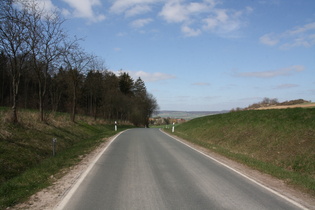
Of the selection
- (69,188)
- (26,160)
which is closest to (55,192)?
(69,188)

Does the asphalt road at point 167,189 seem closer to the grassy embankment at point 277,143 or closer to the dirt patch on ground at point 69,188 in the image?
the dirt patch on ground at point 69,188

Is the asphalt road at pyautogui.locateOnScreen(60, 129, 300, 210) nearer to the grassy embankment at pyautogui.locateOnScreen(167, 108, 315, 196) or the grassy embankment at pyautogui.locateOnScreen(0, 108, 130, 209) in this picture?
the grassy embankment at pyautogui.locateOnScreen(0, 108, 130, 209)

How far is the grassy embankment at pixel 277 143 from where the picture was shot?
34.5ft

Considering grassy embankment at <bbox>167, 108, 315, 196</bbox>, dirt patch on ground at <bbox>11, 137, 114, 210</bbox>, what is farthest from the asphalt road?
grassy embankment at <bbox>167, 108, 315, 196</bbox>

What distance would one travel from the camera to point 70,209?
5.16 meters

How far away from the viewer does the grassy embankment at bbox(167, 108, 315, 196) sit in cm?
1052

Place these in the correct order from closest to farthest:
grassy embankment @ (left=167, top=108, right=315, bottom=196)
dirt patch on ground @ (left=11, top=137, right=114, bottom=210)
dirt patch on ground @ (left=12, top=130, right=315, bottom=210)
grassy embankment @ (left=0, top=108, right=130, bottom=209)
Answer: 1. dirt patch on ground @ (left=11, top=137, right=114, bottom=210)
2. dirt patch on ground @ (left=12, top=130, right=315, bottom=210)
3. grassy embankment @ (left=0, top=108, right=130, bottom=209)
4. grassy embankment @ (left=167, top=108, right=315, bottom=196)

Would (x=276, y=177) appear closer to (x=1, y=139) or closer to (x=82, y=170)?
(x=82, y=170)

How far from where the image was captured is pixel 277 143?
14.9m

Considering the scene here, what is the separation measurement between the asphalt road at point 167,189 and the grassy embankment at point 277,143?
1.87 metres

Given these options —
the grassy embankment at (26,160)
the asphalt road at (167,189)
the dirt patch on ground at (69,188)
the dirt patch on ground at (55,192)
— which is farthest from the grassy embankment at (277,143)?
the grassy embankment at (26,160)

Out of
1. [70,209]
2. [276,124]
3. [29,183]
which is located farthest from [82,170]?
[276,124]

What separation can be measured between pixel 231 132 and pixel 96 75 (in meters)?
26.4

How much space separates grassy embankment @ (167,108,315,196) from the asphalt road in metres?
1.87
